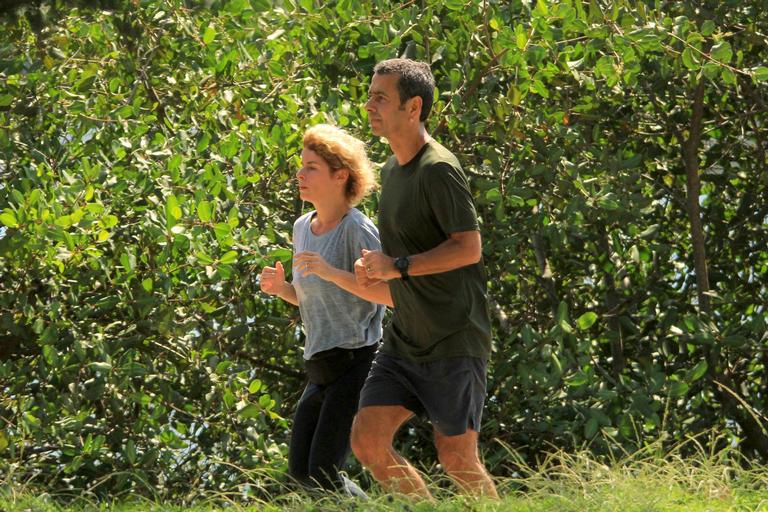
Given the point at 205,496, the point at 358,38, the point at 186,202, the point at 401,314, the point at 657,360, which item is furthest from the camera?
the point at 657,360

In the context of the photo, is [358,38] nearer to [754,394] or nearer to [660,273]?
[660,273]

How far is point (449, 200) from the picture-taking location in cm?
448

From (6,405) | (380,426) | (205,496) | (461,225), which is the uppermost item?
(461,225)

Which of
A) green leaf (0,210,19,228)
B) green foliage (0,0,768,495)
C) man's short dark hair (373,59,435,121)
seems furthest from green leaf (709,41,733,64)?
green leaf (0,210,19,228)

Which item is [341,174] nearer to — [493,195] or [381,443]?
[381,443]

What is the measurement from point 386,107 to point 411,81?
138 millimetres

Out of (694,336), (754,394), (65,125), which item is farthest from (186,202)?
(754,394)

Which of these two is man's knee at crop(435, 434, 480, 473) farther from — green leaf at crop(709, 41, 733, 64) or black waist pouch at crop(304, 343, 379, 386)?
green leaf at crop(709, 41, 733, 64)

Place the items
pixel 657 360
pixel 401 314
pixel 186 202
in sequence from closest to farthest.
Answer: pixel 401 314 → pixel 186 202 → pixel 657 360

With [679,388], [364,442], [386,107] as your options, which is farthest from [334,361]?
[679,388]

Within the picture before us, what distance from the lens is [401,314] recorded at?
476 cm

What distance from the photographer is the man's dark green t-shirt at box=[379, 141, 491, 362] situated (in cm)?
454

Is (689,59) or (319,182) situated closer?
(319,182)

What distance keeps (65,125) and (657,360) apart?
3.82 metres
